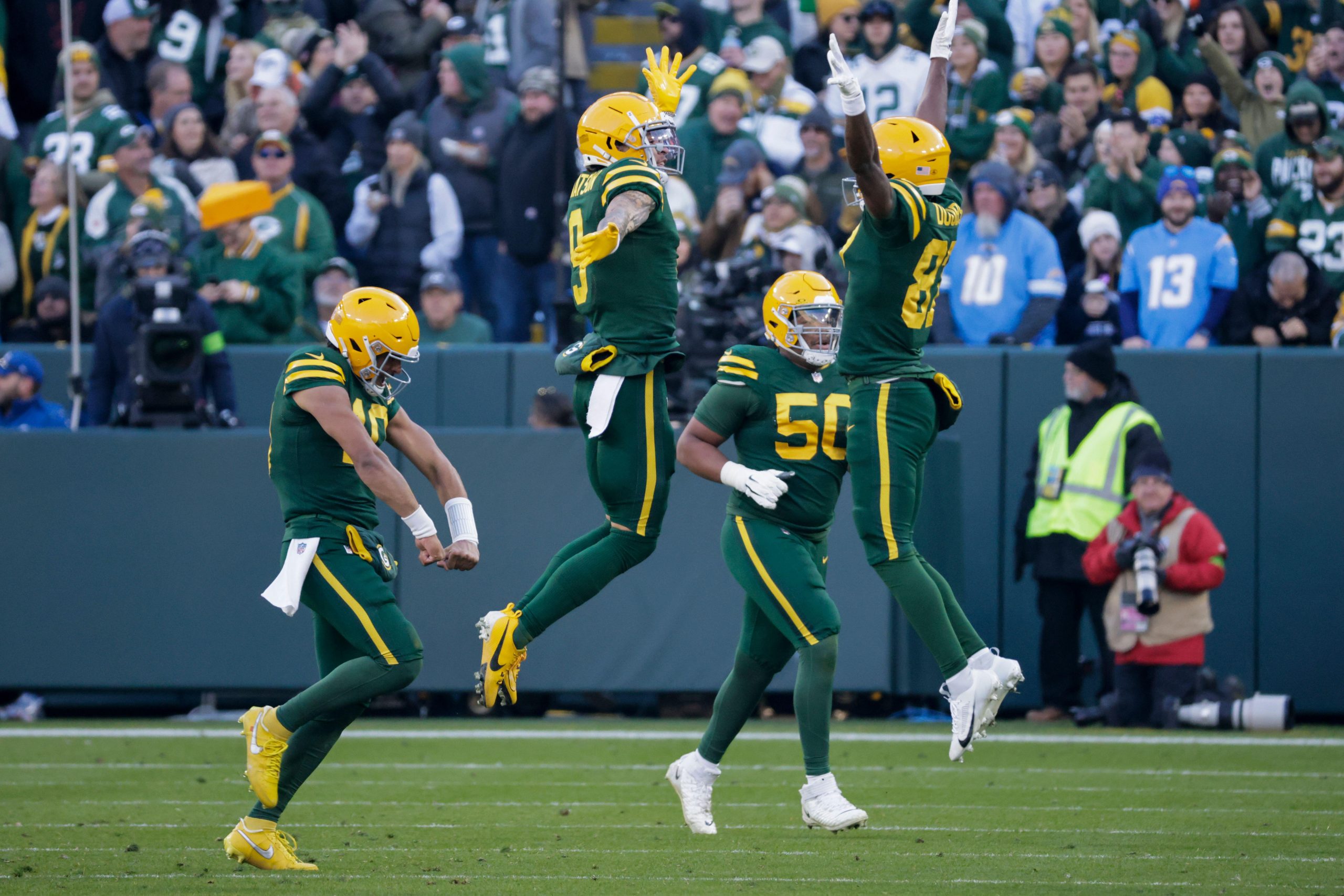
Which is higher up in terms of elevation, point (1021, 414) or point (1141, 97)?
point (1141, 97)

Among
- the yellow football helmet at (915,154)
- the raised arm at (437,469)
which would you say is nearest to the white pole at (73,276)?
the raised arm at (437,469)

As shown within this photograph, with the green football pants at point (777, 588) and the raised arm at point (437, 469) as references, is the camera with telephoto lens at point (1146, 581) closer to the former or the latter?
the green football pants at point (777, 588)

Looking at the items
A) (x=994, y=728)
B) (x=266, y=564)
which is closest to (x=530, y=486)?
(x=266, y=564)

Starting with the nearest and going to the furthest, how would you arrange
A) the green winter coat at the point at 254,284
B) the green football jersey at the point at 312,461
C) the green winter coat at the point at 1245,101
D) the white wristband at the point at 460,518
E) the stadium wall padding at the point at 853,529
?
Answer: the green football jersey at the point at 312,461 < the white wristband at the point at 460,518 < the stadium wall padding at the point at 853,529 < the green winter coat at the point at 254,284 < the green winter coat at the point at 1245,101

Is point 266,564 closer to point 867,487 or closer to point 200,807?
point 200,807

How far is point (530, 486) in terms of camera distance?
1224 cm

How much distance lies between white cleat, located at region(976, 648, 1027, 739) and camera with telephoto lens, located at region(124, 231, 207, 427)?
6.68 m

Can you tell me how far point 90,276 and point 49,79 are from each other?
312 cm

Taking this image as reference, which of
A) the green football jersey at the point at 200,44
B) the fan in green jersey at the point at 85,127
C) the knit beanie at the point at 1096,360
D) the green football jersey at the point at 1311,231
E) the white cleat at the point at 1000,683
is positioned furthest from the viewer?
the green football jersey at the point at 200,44

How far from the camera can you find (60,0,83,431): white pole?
12500 mm

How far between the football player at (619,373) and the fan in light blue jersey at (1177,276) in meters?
6.21

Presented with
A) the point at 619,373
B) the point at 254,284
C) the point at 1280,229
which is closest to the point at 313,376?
the point at 619,373

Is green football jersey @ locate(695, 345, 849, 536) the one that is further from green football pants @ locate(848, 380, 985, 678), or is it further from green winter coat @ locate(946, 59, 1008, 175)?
green winter coat @ locate(946, 59, 1008, 175)

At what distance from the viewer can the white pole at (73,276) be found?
12500 millimetres
